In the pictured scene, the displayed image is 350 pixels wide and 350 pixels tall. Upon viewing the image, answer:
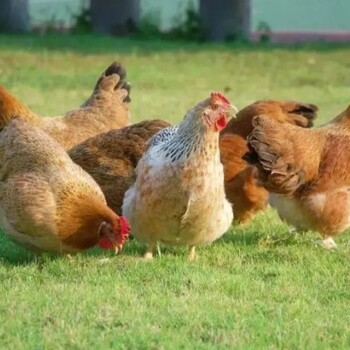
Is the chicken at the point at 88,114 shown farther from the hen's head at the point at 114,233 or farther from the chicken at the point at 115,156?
the hen's head at the point at 114,233

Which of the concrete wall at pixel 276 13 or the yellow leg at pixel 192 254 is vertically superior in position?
the yellow leg at pixel 192 254

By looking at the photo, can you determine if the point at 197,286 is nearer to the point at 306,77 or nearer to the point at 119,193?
the point at 119,193

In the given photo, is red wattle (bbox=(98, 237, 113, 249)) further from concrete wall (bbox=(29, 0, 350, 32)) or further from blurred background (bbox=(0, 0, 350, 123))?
concrete wall (bbox=(29, 0, 350, 32))

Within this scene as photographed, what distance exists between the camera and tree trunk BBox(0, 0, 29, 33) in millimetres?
25883

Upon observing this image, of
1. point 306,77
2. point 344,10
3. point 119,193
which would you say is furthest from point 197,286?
point 344,10

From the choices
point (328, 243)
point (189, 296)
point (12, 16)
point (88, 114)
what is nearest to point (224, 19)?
point (12, 16)

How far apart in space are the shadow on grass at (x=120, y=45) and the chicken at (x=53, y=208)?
1474cm

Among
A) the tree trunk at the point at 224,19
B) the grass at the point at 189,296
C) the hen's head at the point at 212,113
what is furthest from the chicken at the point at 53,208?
the tree trunk at the point at 224,19

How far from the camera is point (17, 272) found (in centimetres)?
682

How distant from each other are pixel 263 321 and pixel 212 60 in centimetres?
1574

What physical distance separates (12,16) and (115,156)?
726 inches

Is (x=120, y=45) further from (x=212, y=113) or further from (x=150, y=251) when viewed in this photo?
(x=212, y=113)

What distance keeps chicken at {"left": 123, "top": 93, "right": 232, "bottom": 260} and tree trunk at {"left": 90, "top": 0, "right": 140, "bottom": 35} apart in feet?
62.2

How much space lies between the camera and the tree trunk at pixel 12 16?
2588cm
